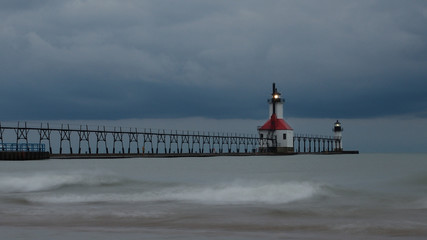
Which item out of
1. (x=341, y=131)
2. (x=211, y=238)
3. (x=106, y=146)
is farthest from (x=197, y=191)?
(x=341, y=131)

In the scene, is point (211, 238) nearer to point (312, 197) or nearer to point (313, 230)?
point (313, 230)

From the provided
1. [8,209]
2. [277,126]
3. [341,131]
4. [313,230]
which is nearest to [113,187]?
[8,209]

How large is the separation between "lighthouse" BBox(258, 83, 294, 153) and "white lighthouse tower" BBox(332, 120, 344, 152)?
3888 cm

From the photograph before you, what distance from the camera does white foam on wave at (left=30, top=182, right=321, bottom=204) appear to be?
1916cm

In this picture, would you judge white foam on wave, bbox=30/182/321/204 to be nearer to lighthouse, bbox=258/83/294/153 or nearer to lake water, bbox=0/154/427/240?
lake water, bbox=0/154/427/240

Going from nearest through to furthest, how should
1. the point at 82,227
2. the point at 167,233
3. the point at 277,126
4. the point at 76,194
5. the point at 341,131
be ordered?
the point at 167,233, the point at 82,227, the point at 76,194, the point at 277,126, the point at 341,131

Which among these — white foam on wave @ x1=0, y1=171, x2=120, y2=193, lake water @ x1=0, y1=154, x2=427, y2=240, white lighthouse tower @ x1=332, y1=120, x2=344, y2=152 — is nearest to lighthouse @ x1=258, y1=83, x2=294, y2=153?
white lighthouse tower @ x1=332, y1=120, x2=344, y2=152

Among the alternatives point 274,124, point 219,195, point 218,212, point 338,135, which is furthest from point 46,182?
point 338,135

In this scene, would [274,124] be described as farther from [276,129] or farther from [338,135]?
[338,135]

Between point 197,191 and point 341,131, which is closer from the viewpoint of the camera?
point 197,191

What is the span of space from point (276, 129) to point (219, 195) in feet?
299

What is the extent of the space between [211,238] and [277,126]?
10083 cm

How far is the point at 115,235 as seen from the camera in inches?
432

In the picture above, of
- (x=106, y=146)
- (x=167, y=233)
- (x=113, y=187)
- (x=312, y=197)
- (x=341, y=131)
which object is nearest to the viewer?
(x=167, y=233)
